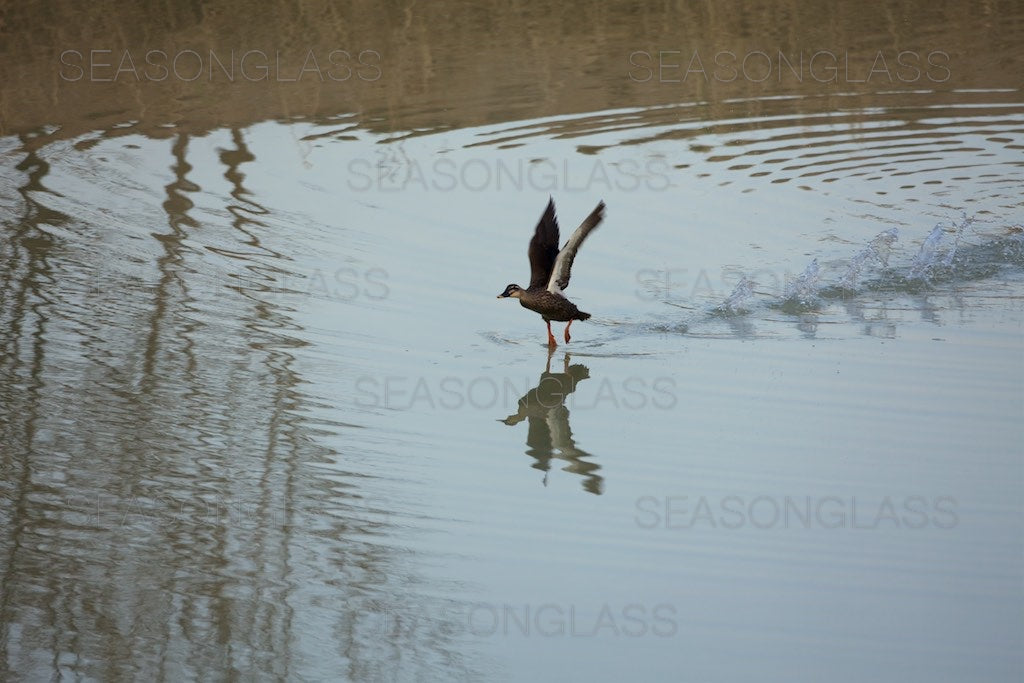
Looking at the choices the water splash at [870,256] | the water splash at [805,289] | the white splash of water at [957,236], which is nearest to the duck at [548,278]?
the water splash at [805,289]

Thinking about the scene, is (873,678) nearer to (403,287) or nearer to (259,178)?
(403,287)

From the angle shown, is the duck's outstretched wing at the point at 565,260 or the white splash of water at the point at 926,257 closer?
the duck's outstretched wing at the point at 565,260

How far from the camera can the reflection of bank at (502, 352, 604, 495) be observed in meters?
7.40

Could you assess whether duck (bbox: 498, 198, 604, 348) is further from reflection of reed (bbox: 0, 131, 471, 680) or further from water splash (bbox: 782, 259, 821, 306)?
water splash (bbox: 782, 259, 821, 306)

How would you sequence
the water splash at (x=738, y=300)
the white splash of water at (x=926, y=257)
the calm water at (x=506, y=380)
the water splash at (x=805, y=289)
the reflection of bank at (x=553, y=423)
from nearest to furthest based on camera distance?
the calm water at (x=506, y=380) → the reflection of bank at (x=553, y=423) → the water splash at (x=738, y=300) → the water splash at (x=805, y=289) → the white splash of water at (x=926, y=257)

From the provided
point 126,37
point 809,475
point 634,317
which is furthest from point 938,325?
point 126,37

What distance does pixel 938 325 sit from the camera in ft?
30.9

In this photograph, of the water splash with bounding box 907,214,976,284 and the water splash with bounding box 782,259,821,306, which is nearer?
the water splash with bounding box 782,259,821,306

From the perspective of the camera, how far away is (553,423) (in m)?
8.09

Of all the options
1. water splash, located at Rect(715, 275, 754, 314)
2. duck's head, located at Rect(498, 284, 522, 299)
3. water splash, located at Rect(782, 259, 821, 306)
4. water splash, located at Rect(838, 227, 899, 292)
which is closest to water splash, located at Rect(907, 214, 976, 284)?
water splash, located at Rect(838, 227, 899, 292)

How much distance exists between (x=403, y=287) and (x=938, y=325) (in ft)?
12.3

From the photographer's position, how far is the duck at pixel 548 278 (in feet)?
28.9

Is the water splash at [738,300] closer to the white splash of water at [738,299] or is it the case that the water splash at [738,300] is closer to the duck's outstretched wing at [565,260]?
the white splash of water at [738,299]

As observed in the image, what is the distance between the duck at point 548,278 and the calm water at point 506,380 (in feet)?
1.13
